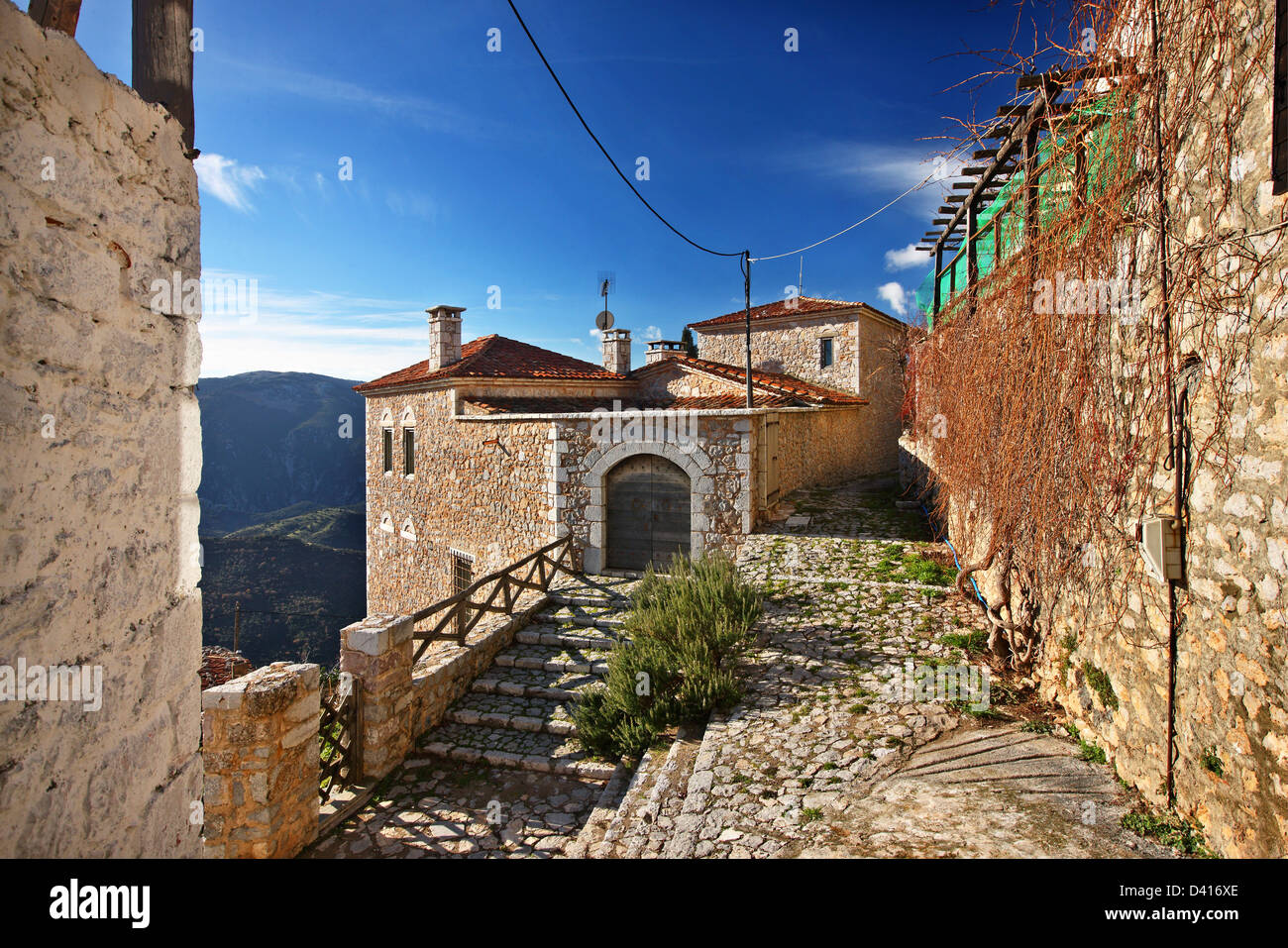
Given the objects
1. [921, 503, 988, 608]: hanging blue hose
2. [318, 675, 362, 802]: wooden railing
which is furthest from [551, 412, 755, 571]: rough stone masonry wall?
[318, 675, 362, 802]: wooden railing

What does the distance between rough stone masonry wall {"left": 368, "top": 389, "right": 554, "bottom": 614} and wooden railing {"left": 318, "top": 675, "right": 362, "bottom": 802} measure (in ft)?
14.7

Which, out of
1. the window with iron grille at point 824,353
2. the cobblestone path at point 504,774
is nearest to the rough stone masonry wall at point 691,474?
the cobblestone path at point 504,774

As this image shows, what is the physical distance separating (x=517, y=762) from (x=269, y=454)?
61297 mm

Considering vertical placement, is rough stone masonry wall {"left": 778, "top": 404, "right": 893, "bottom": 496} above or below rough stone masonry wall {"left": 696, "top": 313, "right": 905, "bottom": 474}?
below

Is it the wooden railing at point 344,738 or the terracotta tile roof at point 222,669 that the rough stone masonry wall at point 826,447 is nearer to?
the wooden railing at point 344,738

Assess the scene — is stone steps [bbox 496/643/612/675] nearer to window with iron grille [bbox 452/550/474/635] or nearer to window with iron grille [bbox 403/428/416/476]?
window with iron grille [bbox 452/550/474/635]

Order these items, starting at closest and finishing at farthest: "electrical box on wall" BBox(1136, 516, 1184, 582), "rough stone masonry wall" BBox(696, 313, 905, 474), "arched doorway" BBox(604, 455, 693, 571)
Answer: "electrical box on wall" BBox(1136, 516, 1184, 582)
"arched doorway" BBox(604, 455, 693, 571)
"rough stone masonry wall" BBox(696, 313, 905, 474)

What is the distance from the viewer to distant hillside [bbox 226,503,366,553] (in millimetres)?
38938

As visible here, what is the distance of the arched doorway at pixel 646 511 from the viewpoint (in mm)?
11188

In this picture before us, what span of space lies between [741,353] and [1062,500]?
1774 cm

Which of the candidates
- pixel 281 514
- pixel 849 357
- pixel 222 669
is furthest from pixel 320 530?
pixel 849 357
